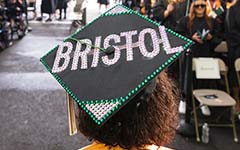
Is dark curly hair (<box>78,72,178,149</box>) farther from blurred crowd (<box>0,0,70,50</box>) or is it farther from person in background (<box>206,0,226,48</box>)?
blurred crowd (<box>0,0,70,50</box>)

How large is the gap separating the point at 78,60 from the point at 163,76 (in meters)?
0.22

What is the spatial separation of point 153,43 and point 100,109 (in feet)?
0.70

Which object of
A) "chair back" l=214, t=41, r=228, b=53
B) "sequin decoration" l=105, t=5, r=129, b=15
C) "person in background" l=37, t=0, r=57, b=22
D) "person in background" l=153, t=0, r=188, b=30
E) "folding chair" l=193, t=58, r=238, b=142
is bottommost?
"folding chair" l=193, t=58, r=238, b=142

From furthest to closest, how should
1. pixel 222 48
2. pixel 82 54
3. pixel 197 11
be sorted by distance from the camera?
pixel 222 48, pixel 197 11, pixel 82 54

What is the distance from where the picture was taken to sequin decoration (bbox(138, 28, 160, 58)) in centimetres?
82

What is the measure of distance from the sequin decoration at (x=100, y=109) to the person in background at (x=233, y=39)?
3093 mm

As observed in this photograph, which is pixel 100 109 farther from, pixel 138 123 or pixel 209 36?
pixel 209 36

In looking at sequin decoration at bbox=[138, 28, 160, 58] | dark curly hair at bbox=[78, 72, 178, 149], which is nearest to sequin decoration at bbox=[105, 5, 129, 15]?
sequin decoration at bbox=[138, 28, 160, 58]

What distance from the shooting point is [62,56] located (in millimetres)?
915

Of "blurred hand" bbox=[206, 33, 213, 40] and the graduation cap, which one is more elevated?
the graduation cap

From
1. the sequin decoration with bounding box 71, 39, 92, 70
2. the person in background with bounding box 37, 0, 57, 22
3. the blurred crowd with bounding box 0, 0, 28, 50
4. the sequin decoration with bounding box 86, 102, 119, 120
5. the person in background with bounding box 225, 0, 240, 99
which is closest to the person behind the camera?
the sequin decoration with bounding box 86, 102, 119, 120

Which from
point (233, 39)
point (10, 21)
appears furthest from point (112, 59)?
point (10, 21)

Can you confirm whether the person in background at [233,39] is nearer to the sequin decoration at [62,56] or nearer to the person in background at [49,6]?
the sequin decoration at [62,56]

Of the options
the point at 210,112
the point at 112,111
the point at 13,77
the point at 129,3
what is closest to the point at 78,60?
the point at 112,111
